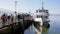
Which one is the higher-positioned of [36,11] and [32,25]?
[36,11]

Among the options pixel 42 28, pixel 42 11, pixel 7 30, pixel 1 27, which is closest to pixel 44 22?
pixel 42 28

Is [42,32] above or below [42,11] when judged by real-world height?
below

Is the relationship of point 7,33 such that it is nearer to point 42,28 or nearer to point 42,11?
point 42,28

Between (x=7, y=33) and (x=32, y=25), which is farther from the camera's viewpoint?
(x=32, y=25)

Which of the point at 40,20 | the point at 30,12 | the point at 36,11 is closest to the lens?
the point at 40,20

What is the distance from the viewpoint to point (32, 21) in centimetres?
3441

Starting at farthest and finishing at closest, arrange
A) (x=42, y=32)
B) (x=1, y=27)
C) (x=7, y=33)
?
1. (x=42, y=32)
2. (x=7, y=33)
3. (x=1, y=27)

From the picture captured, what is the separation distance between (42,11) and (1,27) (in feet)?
55.1

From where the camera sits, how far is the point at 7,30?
1700 cm

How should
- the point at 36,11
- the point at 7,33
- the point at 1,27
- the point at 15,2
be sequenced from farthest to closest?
1. the point at 36,11
2. the point at 15,2
3. the point at 7,33
4. the point at 1,27

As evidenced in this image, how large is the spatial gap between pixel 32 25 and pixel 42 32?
6992 mm

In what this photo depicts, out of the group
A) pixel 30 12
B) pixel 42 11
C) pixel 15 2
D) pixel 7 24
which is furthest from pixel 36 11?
pixel 7 24


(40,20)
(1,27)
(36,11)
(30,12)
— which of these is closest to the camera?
(1,27)

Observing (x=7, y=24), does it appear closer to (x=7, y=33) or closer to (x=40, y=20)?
(x=7, y=33)
